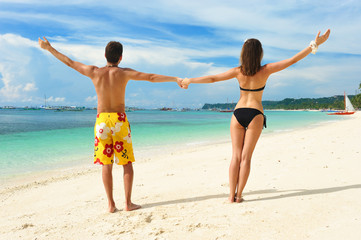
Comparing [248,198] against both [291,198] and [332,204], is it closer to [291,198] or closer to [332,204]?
[291,198]

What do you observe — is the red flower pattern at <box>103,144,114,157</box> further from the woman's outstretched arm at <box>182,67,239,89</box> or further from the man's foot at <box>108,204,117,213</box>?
the woman's outstretched arm at <box>182,67,239,89</box>

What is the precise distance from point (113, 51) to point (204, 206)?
2.63 m

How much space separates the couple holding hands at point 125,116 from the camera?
12.3 ft

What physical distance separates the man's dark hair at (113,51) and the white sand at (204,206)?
226 cm

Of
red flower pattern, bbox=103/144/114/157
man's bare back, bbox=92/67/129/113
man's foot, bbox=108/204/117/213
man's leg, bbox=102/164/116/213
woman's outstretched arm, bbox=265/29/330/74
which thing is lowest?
man's foot, bbox=108/204/117/213

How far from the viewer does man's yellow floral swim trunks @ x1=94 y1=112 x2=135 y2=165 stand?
148 inches

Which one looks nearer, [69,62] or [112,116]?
[112,116]

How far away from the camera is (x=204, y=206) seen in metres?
3.87

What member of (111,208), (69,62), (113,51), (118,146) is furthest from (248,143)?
(69,62)

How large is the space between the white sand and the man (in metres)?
0.63

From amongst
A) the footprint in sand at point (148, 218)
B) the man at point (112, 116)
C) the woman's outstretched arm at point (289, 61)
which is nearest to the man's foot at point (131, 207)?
the man at point (112, 116)

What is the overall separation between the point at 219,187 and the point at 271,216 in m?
1.67

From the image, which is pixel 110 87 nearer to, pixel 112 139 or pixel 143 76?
pixel 143 76

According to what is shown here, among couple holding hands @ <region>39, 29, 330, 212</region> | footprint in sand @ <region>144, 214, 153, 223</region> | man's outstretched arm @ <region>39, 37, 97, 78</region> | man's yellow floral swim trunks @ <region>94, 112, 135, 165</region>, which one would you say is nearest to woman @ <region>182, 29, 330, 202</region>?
couple holding hands @ <region>39, 29, 330, 212</region>
